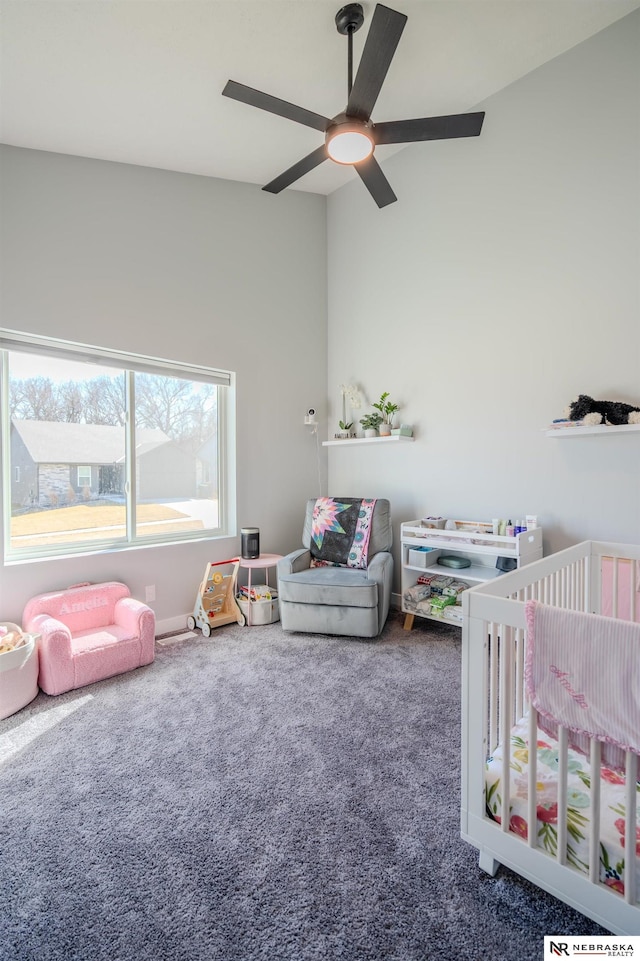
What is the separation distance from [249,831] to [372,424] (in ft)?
9.48

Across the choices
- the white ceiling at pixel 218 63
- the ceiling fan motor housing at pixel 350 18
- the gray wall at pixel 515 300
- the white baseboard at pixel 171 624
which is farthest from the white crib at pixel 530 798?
the white ceiling at pixel 218 63

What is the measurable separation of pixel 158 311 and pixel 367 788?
3.09 m

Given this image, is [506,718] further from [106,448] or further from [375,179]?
[106,448]

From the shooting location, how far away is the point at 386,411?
3.73m

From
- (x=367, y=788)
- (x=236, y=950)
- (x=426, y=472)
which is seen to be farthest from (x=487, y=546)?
(x=236, y=950)

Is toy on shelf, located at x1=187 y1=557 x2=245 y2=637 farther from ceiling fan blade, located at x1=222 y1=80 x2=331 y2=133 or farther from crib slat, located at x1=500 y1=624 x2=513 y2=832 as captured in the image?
ceiling fan blade, located at x1=222 y1=80 x2=331 y2=133

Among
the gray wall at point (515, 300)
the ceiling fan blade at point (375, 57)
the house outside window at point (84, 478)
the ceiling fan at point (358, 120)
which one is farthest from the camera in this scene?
the house outside window at point (84, 478)

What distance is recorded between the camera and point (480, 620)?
4.20ft

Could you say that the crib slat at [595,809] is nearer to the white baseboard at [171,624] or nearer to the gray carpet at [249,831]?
the gray carpet at [249,831]

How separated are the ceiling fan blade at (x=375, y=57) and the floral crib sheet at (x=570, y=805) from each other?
2.49 meters

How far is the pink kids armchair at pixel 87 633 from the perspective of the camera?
2.34 m

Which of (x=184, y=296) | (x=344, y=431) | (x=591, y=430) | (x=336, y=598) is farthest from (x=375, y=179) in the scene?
(x=336, y=598)

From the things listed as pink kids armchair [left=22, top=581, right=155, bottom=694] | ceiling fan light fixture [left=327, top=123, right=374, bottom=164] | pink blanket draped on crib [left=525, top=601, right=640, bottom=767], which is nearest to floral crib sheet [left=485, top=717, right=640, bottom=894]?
pink blanket draped on crib [left=525, top=601, right=640, bottom=767]

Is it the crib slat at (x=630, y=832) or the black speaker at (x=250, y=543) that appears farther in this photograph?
the black speaker at (x=250, y=543)
